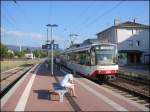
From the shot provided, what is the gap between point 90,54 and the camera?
26.7m

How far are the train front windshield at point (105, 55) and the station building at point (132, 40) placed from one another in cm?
4534

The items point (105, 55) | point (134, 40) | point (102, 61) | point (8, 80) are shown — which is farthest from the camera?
point (134, 40)

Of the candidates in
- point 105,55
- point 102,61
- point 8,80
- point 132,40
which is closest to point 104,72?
point 102,61

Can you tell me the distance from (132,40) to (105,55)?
5034 centimetres

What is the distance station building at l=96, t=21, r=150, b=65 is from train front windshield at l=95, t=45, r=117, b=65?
45337mm

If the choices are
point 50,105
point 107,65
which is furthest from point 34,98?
point 107,65

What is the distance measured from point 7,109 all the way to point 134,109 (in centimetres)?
432

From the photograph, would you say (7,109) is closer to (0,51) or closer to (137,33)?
(137,33)

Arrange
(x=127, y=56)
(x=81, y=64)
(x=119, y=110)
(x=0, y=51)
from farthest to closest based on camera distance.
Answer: (x=0, y=51), (x=127, y=56), (x=81, y=64), (x=119, y=110)

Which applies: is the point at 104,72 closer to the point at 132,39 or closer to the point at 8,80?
the point at 8,80

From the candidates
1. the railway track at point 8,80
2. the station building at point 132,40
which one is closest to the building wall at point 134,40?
the station building at point 132,40

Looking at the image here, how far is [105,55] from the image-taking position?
Answer: 2656 cm

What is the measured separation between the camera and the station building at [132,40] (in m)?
73.4

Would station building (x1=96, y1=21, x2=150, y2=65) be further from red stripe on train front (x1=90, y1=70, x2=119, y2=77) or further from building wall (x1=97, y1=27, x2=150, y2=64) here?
red stripe on train front (x1=90, y1=70, x2=119, y2=77)
